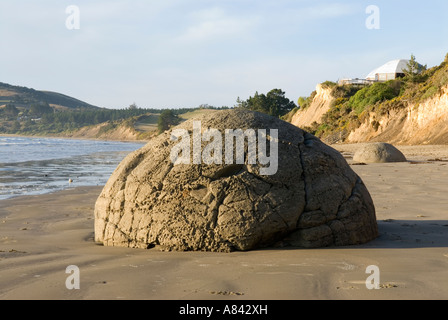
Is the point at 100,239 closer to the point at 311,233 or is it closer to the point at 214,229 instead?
the point at 214,229

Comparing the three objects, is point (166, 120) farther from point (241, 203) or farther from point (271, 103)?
point (241, 203)

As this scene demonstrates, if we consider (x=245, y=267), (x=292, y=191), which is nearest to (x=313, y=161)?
(x=292, y=191)

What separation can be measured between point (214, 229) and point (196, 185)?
47 cm

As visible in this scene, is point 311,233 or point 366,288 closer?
point 366,288

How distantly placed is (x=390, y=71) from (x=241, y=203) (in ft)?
172

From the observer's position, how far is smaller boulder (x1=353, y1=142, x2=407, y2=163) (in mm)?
16859

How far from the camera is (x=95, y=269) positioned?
4.02 m

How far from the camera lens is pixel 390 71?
52.8 m

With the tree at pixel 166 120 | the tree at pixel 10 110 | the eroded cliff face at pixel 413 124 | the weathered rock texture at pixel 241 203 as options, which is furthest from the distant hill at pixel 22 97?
the weathered rock texture at pixel 241 203

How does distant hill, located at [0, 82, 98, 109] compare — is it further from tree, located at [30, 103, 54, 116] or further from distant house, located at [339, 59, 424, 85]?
distant house, located at [339, 59, 424, 85]

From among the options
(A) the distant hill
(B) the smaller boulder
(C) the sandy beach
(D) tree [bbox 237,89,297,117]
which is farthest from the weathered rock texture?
(A) the distant hill

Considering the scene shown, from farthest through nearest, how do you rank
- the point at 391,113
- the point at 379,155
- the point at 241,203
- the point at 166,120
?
the point at 166,120
the point at 391,113
the point at 379,155
the point at 241,203

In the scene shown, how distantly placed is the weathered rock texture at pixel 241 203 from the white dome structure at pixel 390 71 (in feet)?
165

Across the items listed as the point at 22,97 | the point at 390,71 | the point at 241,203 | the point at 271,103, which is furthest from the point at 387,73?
the point at 22,97
